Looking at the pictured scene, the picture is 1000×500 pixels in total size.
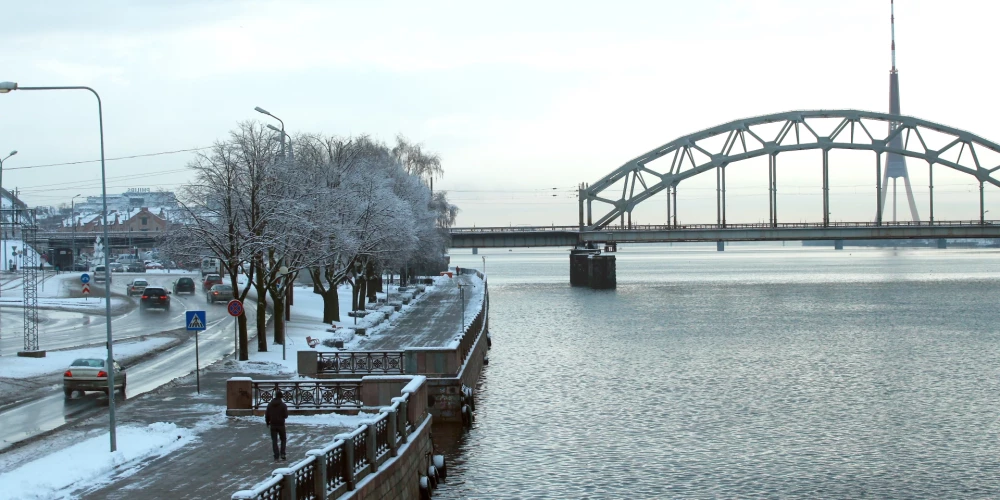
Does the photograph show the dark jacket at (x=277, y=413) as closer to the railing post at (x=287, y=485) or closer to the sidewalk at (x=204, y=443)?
the sidewalk at (x=204, y=443)

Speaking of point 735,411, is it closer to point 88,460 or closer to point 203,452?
point 203,452

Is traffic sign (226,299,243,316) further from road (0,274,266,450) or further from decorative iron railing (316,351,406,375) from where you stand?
decorative iron railing (316,351,406,375)

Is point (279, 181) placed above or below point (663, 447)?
above

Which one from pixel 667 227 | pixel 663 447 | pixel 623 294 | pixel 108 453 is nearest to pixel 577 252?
pixel 667 227

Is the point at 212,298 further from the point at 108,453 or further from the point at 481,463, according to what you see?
the point at 108,453

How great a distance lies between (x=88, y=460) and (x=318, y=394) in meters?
6.77

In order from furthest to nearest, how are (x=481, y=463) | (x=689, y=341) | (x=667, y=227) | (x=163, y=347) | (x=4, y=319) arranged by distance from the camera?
(x=667, y=227) → (x=689, y=341) → (x=4, y=319) → (x=163, y=347) → (x=481, y=463)

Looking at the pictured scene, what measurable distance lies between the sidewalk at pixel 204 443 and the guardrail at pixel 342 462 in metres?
1.80

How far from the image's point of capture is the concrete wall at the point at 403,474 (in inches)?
743

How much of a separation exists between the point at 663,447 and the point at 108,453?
16.6 metres

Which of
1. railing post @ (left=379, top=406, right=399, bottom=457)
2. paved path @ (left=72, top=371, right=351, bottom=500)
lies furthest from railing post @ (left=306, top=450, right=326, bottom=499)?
railing post @ (left=379, top=406, right=399, bottom=457)

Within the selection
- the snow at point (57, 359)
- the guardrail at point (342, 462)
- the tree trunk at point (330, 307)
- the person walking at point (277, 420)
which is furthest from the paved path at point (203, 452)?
the tree trunk at point (330, 307)

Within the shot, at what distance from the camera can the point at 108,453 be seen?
70.0ft

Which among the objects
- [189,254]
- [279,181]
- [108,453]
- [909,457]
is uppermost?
[279,181]
